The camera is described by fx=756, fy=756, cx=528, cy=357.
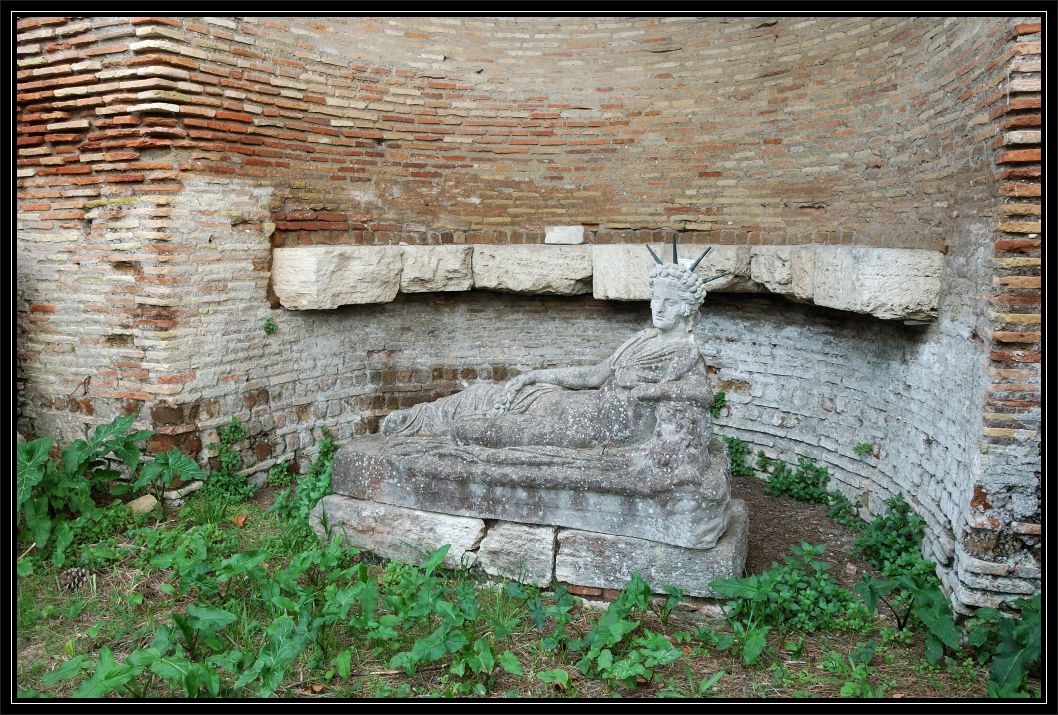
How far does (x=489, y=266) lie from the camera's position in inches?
261

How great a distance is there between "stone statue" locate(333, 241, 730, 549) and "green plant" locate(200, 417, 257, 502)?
1.19 m

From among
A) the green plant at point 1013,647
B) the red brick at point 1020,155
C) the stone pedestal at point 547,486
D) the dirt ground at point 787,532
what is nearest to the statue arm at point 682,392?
the stone pedestal at point 547,486

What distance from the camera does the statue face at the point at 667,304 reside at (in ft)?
14.4

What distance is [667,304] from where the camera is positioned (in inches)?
174

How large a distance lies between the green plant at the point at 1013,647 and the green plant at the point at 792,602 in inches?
21.5

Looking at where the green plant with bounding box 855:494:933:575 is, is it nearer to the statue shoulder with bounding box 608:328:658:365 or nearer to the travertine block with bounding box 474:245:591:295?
the statue shoulder with bounding box 608:328:658:365

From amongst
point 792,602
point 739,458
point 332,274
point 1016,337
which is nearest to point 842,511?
point 739,458

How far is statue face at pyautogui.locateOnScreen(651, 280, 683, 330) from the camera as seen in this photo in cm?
439

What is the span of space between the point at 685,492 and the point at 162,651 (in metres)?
2.60

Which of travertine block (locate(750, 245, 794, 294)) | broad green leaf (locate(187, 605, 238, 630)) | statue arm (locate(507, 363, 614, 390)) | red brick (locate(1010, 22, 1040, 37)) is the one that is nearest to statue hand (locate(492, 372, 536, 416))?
statue arm (locate(507, 363, 614, 390))

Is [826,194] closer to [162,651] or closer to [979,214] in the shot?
[979,214]

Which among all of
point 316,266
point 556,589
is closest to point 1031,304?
point 556,589

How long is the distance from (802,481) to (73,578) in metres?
5.07

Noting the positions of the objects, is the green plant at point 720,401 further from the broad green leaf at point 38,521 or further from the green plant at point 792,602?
the broad green leaf at point 38,521
